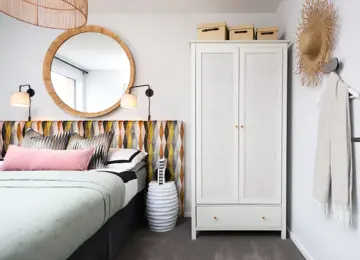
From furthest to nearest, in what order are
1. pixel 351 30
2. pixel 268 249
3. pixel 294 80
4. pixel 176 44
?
pixel 176 44
pixel 294 80
pixel 268 249
pixel 351 30

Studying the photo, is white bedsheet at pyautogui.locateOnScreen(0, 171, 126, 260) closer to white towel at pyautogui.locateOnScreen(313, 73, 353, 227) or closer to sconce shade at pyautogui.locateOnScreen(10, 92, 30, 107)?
sconce shade at pyautogui.locateOnScreen(10, 92, 30, 107)

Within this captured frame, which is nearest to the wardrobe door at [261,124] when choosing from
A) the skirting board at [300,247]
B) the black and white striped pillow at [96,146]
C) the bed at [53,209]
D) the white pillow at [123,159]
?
the skirting board at [300,247]

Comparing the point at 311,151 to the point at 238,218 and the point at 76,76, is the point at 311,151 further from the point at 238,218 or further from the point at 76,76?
the point at 76,76

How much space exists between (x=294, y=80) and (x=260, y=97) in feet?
1.11

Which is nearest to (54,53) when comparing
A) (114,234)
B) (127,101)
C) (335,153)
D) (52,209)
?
(127,101)

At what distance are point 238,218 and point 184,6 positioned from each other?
224 cm

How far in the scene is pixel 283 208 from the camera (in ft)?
8.14

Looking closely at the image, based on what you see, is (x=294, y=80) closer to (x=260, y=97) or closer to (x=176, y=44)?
(x=260, y=97)

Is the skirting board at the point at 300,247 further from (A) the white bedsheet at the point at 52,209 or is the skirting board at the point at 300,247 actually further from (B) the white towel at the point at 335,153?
(A) the white bedsheet at the point at 52,209

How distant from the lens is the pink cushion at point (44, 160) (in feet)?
7.43

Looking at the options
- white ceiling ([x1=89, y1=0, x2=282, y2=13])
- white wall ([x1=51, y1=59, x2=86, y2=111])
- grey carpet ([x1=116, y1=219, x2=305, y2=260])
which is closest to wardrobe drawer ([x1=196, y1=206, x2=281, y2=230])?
grey carpet ([x1=116, y1=219, x2=305, y2=260])

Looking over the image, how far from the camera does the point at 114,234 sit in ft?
6.71

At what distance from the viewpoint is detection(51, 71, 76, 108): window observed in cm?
310

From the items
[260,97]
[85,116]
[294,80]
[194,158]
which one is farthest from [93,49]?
[294,80]
